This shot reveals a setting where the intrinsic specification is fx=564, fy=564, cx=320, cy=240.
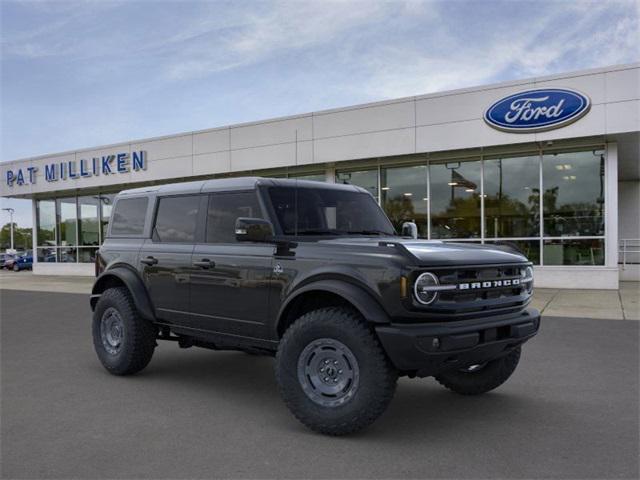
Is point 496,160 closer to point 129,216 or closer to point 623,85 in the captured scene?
point 623,85

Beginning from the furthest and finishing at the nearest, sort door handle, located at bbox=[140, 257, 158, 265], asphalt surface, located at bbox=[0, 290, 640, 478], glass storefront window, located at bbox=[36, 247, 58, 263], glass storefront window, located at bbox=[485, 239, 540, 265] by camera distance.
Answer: glass storefront window, located at bbox=[36, 247, 58, 263] < glass storefront window, located at bbox=[485, 239, 540, 265] < door handle, located at bbox=[140, 257, 158, 265] < asphalt surface, located at bbox=[0, 290, 640, 478]

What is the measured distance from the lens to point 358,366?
3.98m

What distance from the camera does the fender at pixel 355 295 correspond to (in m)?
3.96

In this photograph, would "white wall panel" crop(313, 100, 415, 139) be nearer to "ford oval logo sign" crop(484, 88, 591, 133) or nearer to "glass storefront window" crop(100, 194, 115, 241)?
"ford oval logo sign" crop(484, 88, 591, 133)

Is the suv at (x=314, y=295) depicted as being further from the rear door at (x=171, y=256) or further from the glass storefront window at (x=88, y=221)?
the glass storefront window at (x=88, y=221)

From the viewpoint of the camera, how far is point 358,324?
4062 millimetres

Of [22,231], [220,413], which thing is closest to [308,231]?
[220,413]

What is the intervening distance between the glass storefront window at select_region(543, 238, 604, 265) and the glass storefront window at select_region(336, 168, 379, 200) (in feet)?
17.7

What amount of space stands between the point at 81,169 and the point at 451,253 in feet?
76.0

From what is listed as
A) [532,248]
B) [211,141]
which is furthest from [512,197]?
[211,141]

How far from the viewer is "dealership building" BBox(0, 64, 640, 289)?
46.2 feet

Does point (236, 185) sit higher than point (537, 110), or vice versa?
point (537, 110)

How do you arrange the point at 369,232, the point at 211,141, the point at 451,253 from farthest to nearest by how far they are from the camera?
the point at 211,141 → the point at 369,232 → the point at 451,253

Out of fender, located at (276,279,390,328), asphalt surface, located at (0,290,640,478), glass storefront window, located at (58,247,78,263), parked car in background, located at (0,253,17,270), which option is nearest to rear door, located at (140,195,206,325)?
asphalt surface, located at (0,290,640,478)
